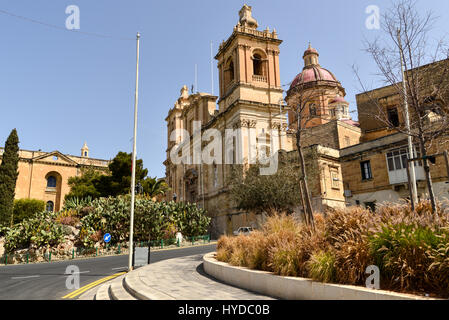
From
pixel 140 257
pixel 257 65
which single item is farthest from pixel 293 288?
pixel 257 65

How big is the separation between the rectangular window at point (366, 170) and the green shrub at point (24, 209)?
4566cm

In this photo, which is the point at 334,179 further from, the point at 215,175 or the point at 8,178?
the point at 8,178

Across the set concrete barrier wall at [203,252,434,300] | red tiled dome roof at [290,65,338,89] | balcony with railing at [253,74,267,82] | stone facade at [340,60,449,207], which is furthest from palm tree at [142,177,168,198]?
concrete barrier wall at [203,252,434,300]

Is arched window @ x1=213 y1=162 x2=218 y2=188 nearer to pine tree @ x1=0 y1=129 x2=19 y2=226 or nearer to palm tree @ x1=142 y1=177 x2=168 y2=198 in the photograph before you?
palm tree @ x1=142 y1=177 x2=168 y2=198

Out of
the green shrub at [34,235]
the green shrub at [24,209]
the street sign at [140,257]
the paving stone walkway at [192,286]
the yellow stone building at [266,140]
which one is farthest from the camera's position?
the green shrub at [24,209]

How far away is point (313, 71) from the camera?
2243 inches

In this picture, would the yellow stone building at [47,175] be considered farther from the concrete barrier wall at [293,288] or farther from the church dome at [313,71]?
the concrete barrier wall at [293,288]

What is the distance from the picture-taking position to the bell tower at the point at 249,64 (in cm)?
3938

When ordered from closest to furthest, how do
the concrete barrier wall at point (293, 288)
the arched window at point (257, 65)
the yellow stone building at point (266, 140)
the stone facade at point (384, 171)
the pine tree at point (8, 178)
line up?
the concrete barrier wall at point (293, 288) < the stone facade at point (384, 171) < the yellow stone building at point (266, 140) < the pine tree at point (8, 178) < the arched window at point (257, 65)

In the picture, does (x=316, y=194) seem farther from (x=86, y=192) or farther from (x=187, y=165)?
(x=86, y=192)

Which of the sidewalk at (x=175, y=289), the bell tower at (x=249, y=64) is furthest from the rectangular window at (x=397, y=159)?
the sidewalk at (x=175, y=289)

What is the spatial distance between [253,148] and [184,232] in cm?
1311
